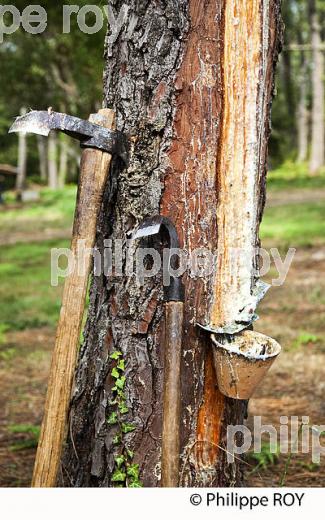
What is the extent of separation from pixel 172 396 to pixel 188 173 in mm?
741

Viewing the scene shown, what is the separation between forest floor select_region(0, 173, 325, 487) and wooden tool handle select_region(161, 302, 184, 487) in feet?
1.94

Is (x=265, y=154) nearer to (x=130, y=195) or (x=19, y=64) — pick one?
(x=130, y=195)

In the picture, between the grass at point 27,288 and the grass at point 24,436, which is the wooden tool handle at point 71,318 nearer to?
the grass at point 24,436

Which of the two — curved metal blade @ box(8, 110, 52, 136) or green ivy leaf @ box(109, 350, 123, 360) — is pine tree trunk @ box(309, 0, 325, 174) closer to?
curved metal blade @ box(8, 110, 52, 136)

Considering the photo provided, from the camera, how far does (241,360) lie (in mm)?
2250

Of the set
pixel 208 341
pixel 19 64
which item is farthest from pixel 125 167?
pixel 19 64

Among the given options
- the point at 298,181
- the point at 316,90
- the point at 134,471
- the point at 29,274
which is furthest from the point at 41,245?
the point at 316,90

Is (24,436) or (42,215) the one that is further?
(42,215)

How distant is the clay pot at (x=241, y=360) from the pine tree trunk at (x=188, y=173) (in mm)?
75

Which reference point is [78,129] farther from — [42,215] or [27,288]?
[42,215]

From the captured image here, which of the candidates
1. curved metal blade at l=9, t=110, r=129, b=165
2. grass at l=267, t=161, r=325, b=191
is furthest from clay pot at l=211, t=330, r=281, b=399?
grass at l=267, t=161, r=325, b=191

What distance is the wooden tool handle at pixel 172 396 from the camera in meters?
2.19

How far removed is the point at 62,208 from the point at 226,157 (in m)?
15.4

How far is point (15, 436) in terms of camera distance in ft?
12.2
